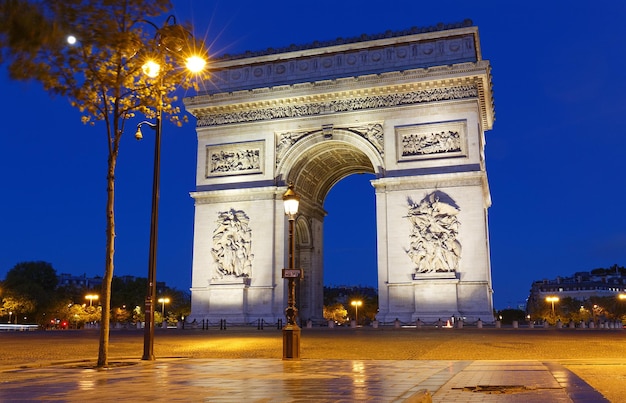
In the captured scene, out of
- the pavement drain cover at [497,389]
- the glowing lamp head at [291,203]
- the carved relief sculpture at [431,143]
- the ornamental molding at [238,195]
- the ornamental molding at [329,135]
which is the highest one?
the ornamental molding at [329,135]

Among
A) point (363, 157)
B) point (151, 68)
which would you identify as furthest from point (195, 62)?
point (363, 157)

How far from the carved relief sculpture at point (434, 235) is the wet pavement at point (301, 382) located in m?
18.6

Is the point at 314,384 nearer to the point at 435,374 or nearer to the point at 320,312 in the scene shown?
the point at 435,374

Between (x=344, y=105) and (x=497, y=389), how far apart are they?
27.2 metres

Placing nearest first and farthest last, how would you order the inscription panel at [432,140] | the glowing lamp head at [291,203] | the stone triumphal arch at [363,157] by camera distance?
the glowing lamp head at [291,203], the stone triumphal arch at [363,157], the inscription panel at [432,140]

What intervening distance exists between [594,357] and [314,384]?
8.05 m

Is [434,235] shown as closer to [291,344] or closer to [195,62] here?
[291,344]

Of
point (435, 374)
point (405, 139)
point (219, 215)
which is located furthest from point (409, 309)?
point (435, 374)

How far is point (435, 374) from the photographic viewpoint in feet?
31.7

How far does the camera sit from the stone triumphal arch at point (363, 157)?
3062 centimetres

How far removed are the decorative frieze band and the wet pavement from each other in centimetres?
2201

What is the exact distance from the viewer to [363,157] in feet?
122

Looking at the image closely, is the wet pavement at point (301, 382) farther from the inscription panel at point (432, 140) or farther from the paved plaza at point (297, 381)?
the inscription panel at point (432, 140)

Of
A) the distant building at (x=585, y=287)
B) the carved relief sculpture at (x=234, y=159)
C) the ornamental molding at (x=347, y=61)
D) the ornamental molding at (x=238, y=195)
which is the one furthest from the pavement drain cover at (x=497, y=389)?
the distant building at (x=585, y=287)
